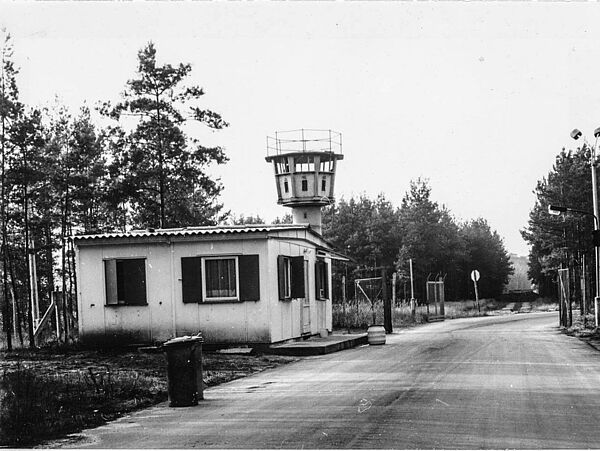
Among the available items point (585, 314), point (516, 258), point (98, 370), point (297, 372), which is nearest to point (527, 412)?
point (297, 372)

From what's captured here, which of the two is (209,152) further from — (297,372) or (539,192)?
(539,192)

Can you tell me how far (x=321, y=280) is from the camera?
27828mm

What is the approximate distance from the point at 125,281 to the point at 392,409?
13.4 metres

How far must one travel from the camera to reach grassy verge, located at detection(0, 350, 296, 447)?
382 inches

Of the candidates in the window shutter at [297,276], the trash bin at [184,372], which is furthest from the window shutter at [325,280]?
the trash bin at [184,372]

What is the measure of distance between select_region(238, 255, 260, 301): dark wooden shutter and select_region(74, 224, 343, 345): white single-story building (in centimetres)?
3

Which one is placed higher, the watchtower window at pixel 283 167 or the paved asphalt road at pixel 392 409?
the watchtower window at pixel 283 167

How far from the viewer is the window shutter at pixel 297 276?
2342cm

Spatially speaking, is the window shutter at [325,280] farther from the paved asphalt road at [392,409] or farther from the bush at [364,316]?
the paved asphalt road at [392,409]

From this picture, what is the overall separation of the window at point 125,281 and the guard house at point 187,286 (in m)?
0.03

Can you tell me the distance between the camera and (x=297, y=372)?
15906 millimetres

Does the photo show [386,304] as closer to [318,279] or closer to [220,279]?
[318,279]

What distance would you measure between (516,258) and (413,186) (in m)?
129

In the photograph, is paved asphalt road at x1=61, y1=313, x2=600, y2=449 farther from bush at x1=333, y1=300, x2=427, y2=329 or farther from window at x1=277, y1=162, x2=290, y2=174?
window at x1=277, y1=162, x2=290, y2=174
